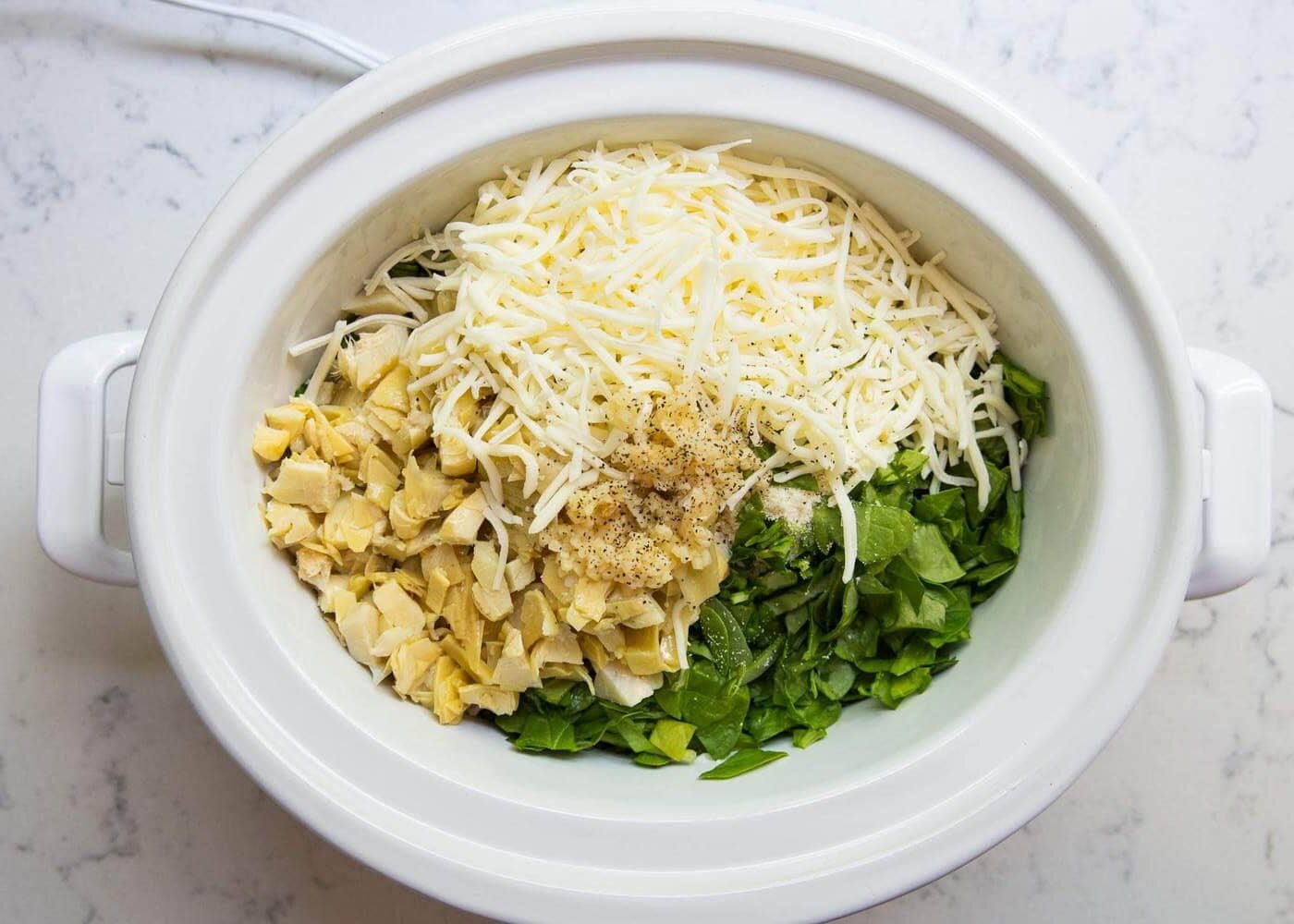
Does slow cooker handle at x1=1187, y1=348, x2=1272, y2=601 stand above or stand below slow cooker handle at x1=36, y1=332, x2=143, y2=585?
above

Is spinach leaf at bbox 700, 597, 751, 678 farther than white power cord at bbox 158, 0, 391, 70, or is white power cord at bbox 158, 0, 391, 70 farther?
white power cord at bbox 158, 0, 391, 70

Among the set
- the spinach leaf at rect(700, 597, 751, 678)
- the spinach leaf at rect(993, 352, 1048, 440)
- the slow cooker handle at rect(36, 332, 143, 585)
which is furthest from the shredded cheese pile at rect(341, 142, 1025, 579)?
the slow cooker handle at rect(36, 332, 143, 585)

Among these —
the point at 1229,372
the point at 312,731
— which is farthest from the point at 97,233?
the point at 1229,372

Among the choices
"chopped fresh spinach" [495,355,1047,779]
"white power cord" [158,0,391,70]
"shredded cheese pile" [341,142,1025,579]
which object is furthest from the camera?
"white power cord" [158,0,391,70]

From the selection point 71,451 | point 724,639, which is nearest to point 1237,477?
point 724,639

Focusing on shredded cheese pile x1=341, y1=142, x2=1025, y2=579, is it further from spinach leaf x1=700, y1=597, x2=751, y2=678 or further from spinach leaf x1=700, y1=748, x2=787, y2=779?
spinach leaf x1=700, y1=748, x2=787, y2=779

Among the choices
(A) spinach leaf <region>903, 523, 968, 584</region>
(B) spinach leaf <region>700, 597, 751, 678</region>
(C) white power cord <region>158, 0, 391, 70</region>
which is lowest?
(B) spinach leaf <region>700, 597, 751, 678</region>
